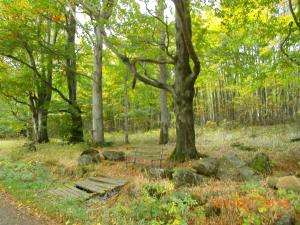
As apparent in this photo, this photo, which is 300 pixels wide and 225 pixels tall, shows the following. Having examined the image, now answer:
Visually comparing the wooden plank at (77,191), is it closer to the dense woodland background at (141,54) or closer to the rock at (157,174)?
the rock at (157,174)

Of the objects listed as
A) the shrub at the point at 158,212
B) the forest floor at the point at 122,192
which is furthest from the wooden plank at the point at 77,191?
the shrub at the point at 158,212

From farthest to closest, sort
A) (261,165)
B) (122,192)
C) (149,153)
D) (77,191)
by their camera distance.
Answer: (149,153)
(261,165)
(77,191)
(122,192)

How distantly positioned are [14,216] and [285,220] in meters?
5.04

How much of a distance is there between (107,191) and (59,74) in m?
13.6

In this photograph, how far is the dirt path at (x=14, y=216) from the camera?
5010mm

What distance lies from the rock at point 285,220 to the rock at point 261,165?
3.56 metres

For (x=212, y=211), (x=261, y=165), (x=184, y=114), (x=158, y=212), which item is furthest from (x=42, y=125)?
(x=212, y=211)

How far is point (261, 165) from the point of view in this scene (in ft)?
24.7

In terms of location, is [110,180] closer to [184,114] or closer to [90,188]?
[90,188]

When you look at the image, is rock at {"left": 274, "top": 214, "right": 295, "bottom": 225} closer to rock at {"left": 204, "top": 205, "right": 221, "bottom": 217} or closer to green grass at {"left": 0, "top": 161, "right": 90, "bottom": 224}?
rock at {"left": 204, "top": 205, "right": 221, "bottom": 217}

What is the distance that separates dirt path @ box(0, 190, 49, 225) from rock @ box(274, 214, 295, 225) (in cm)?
401

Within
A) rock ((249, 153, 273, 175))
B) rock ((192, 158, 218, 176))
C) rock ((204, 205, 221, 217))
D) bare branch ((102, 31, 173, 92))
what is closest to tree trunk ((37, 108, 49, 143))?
bare branch ((102, 31, 173, 92))

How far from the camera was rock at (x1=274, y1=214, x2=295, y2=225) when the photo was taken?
3.76 metres
